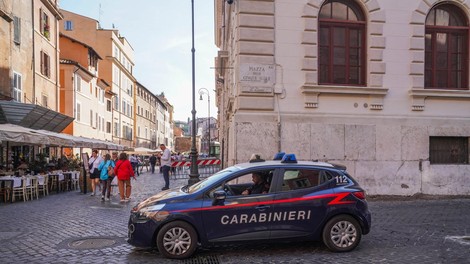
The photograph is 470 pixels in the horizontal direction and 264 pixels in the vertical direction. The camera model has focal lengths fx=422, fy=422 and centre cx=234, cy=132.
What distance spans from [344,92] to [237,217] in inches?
337

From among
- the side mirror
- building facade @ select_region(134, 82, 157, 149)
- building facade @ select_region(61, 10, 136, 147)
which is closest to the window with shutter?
the side mirror

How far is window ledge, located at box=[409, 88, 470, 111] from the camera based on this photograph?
1445 centimetres

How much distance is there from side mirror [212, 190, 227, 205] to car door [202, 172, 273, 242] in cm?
2

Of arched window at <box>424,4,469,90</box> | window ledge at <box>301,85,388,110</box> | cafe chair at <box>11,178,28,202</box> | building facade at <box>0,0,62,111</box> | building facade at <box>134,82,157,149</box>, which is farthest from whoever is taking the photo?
building facade at <box>134,82,157,149</box>

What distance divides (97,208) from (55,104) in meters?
19.4

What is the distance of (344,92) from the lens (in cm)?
1411

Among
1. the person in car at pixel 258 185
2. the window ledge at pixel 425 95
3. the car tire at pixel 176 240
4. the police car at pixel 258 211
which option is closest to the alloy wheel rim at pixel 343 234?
the police car at pixel 258 211

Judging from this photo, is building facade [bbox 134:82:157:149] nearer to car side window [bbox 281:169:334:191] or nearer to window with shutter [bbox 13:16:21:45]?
window with shutter [bbox 13:16:21:45]

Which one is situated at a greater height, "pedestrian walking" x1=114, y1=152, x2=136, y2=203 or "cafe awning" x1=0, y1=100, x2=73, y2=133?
"cafe awning" x1=0, y1=100, x2=73, y2=133

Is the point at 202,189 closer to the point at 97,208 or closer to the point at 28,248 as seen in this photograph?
the point at 28,248

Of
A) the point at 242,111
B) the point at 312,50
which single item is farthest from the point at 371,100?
the point at 242,111

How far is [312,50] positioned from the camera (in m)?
14.0

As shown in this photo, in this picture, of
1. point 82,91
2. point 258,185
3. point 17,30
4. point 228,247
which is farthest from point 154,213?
point 82,91

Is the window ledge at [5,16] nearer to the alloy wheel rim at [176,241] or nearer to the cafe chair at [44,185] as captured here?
the cafe chair at [44,185]
